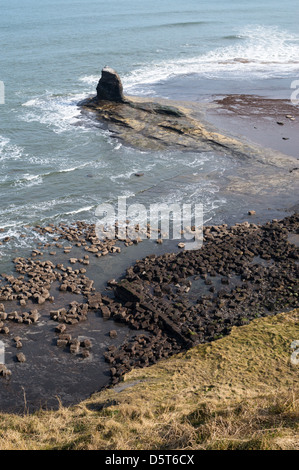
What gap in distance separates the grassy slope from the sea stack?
30.1 m

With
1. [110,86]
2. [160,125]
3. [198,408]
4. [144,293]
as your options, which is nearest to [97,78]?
[110,86]

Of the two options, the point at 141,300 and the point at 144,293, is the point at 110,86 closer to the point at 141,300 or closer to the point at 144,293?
the point at 144,293

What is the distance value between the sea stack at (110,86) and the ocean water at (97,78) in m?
3.04

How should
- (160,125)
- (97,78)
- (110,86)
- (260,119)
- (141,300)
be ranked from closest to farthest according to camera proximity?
(141,300)
(160,125)
(260,119)
(110,86)
(97,78)

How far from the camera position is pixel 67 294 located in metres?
20.6

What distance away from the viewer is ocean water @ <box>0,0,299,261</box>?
2966 centimetres

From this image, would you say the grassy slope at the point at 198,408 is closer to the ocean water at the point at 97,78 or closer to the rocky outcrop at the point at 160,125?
the ocean water at the point at 97,78

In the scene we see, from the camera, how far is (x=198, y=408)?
12.7m

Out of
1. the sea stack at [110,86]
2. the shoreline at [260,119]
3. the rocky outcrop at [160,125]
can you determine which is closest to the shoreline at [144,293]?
the rocky outcrop at [160,125]

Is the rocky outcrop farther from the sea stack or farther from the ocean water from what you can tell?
the ocean water

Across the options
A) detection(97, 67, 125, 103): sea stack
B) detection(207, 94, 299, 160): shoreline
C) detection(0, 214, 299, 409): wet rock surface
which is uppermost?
detection(97, 67, 125, 103): sea stack

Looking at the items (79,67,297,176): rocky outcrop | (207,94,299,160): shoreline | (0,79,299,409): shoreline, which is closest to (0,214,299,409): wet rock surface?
(0,79,299,409): shoreline

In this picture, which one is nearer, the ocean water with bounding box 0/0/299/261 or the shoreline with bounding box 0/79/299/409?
the shoreline with bounding box 0/79/299/409

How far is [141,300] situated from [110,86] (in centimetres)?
2809
